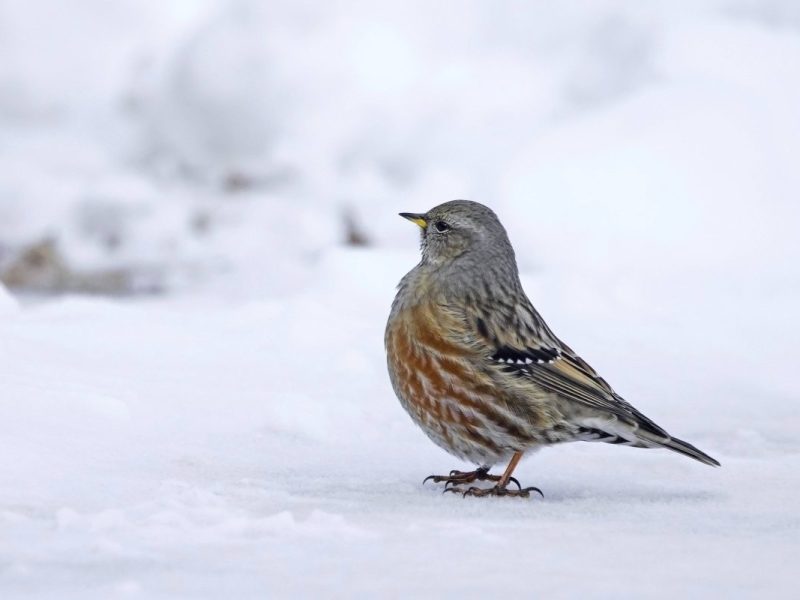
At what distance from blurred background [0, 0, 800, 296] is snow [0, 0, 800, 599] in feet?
0.09

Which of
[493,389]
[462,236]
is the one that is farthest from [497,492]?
[462,236]

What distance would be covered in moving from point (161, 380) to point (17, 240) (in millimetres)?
4789

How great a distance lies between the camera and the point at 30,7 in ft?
40.3

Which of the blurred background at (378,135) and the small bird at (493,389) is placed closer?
the small bird at (493,389)

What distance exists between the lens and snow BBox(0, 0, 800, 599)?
3.71 metres

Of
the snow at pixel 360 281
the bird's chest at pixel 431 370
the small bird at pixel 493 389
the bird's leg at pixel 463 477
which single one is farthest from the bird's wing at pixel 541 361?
the bird's leg at pixel 463 477

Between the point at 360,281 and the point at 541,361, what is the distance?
3217mm

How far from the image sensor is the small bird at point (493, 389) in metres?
5.16

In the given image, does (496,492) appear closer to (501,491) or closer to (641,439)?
(501,491)

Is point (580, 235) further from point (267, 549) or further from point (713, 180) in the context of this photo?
point (267, 549)

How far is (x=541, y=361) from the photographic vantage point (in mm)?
5301

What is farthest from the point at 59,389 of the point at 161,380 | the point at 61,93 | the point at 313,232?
the point at 61,93

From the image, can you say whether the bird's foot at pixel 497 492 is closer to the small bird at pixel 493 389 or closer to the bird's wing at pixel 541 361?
the small bird at pixel 493 389

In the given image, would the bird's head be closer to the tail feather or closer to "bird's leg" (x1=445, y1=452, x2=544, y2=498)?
the tail feather
